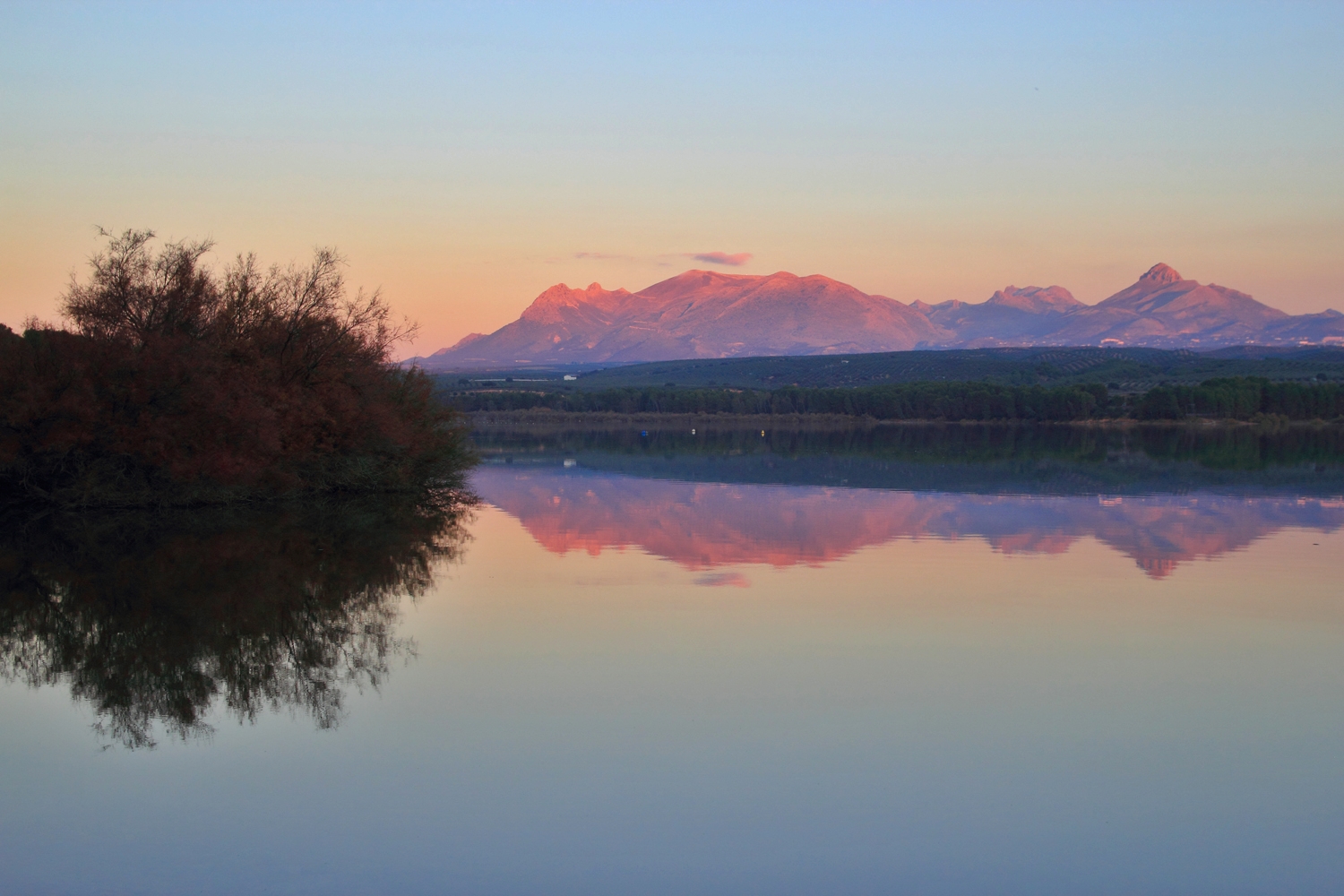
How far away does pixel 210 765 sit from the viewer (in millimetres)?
9492

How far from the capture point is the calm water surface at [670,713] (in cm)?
766

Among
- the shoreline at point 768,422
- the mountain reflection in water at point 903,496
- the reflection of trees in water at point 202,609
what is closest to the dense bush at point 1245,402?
the shoreline at point 768,422

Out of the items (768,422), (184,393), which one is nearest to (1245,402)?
(768,422)

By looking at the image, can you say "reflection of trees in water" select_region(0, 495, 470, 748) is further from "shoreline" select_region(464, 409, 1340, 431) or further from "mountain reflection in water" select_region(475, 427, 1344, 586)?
"shoreline" select_region(464, 409, 1340, 431)

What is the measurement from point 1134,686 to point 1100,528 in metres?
14.6

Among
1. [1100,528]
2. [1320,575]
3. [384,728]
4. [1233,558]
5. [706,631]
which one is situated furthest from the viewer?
[1100,528]

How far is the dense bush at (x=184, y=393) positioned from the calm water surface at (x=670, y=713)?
136 inches

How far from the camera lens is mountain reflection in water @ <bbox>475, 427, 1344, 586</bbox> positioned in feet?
77.0

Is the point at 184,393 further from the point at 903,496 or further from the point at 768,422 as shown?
the point at 768,422

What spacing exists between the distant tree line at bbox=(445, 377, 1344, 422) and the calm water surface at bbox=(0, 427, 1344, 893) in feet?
233

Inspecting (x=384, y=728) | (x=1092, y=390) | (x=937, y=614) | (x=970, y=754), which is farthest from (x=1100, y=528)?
(x=1092, y=390)

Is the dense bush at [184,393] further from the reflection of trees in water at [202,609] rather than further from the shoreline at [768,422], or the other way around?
the shoreline at [768,422]

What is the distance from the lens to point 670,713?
35.4ft

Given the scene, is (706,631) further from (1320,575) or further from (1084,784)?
(1320,575)
